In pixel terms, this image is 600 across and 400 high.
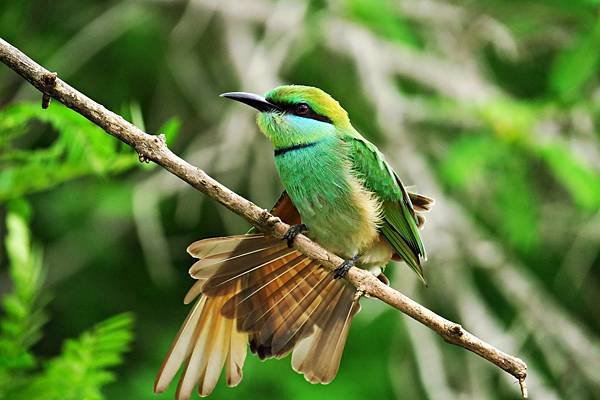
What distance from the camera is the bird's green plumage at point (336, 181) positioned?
9.33 ft

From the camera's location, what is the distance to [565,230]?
182 inches

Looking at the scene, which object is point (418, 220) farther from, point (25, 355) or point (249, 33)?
point (249, 33)

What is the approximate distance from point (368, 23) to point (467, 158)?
0.64 meters

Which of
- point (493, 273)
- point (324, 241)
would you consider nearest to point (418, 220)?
point (324, 241)

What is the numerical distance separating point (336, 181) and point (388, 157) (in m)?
1.27

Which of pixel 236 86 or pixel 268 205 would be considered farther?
pixel 236 86

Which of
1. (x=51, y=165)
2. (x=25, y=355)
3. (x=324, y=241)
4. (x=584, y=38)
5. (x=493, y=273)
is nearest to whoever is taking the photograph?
(x=25, y=355)

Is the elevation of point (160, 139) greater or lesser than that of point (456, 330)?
greater

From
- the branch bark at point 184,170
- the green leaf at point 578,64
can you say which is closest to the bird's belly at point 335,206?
the branch bark at point 184,170

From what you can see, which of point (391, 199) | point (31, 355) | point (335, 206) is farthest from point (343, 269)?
point (31, 355)

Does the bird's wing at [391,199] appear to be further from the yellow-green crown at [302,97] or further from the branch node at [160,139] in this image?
the branch node at [160,139]

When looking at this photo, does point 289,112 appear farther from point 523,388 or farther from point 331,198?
point 523,388

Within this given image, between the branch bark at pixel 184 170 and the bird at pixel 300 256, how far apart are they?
10.9 inches

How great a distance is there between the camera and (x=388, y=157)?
4156 mm
